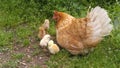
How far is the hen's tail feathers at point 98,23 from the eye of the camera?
226 inches

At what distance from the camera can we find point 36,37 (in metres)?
6.79

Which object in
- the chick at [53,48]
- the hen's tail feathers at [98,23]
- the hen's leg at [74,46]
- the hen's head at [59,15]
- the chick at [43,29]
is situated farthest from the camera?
the chick at [43,29]

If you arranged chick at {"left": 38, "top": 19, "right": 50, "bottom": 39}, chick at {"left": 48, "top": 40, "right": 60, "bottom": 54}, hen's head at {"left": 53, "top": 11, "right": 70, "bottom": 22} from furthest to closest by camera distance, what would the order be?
1. chick at {"left": 38, "top": 19, "right": 50, "bottom": 39}
2. hen's head at {"left": 53, "top": 11, "right": 70, "bottom": 22}
3. chick at {"left": 48, "top": 40, "right": 60, "bottom": 54}

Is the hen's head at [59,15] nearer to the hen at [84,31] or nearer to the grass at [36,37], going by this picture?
the hen at [84,31]

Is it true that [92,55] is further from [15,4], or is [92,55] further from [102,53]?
[15,4]

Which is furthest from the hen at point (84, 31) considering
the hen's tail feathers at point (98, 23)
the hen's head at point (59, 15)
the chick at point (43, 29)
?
the chick at point (43, 29)

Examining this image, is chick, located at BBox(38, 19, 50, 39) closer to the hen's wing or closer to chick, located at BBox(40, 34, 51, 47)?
chick, located at BBox(40, 34, 51, 47)

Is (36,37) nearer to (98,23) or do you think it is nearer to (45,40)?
(45,40)

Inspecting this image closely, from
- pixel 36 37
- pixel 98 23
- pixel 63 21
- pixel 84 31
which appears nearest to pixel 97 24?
pixel 98 23

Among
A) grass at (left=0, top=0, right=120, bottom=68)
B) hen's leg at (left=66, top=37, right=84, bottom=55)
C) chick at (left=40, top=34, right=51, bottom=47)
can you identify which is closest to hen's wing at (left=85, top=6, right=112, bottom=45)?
hen's leg at (left=66, top=37, right=84, bottom=55)

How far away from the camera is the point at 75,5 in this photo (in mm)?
7453

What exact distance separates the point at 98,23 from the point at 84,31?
0.26 meters

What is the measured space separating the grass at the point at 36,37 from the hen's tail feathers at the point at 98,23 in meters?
0.46

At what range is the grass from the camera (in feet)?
19.7
